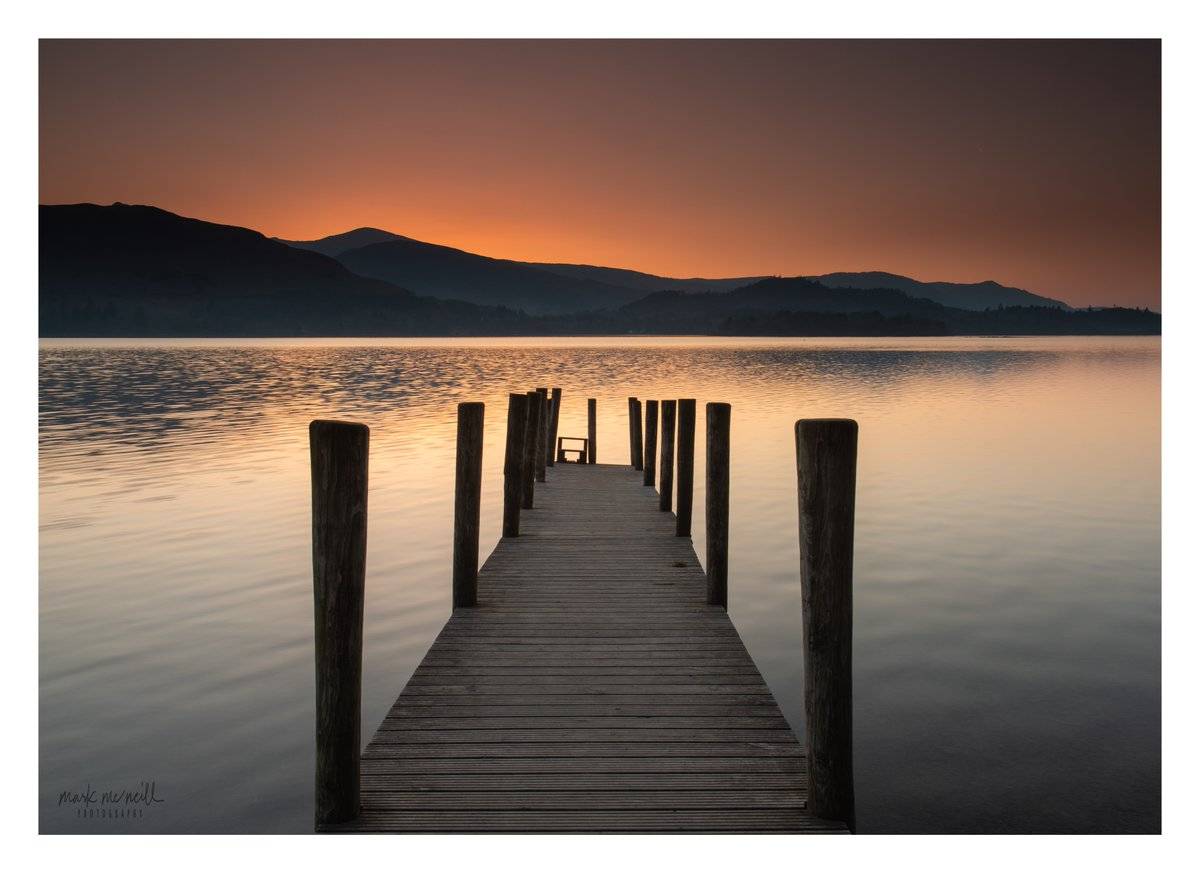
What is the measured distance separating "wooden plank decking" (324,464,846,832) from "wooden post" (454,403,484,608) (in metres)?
0.24

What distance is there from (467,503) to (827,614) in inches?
175

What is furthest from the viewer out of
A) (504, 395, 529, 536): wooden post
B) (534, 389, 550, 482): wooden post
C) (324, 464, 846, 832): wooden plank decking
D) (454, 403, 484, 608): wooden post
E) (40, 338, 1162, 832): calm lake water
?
(534, 389, 550, 482): wooden post

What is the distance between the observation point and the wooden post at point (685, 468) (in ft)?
37.1

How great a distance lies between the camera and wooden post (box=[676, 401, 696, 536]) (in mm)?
11297

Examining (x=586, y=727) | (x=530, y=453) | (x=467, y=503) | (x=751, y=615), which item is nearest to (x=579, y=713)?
(x=586, y=727)

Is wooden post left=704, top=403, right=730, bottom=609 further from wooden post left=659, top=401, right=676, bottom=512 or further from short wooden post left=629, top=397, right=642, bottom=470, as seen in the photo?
short wooden post left=629, top=397, right=642, bottom=470

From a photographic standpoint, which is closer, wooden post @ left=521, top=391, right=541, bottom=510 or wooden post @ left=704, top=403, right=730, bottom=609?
wooden post @ left=704, top=403, right=730, bottom=609

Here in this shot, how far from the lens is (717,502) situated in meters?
8.40

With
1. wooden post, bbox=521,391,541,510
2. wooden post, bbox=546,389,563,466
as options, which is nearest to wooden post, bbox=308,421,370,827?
wooden post, bbox=521,391,541,510

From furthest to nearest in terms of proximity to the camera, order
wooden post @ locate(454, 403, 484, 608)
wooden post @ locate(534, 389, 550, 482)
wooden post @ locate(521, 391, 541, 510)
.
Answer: wooden post @ locate(534, 389, 550, 482), wooden post @ locate(521, 391, 541, 510), wooden post @ locate(454, 403, 484, 608)

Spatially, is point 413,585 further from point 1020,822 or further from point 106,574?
point 1020,822

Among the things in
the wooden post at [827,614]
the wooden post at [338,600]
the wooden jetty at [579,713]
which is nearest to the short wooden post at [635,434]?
the wooden jetty at [579,713]
